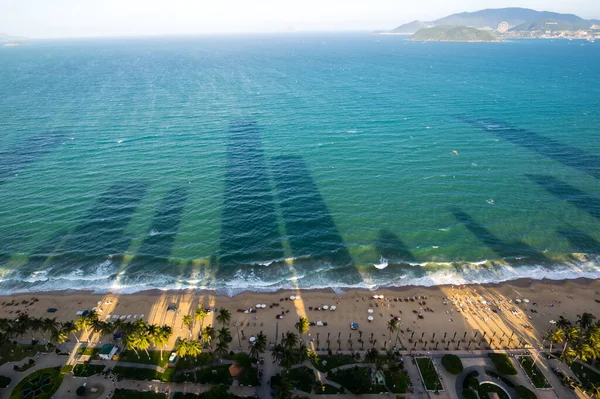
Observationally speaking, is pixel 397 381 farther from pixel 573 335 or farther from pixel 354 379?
pixel 573 335

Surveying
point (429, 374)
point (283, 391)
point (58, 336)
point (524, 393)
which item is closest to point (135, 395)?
point (58, 336)

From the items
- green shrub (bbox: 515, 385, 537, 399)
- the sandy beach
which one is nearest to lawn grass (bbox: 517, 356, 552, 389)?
green shrub (bbox: 515, 385, 537, 399)

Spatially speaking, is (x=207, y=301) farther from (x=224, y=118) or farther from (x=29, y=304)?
(x=224, y=118)

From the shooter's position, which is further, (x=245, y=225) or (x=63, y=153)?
(x=63, y=153)

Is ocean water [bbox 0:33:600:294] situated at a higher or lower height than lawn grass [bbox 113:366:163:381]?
higher

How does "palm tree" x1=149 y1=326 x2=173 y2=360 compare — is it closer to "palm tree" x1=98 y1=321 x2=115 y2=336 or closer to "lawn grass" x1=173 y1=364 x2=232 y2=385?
"lawn grass" x1=173 y1=364 x2=232 y2=385

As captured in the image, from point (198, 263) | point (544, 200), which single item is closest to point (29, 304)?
point (198, 263)

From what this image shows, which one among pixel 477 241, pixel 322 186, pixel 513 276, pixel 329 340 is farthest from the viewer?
pixel 322 186

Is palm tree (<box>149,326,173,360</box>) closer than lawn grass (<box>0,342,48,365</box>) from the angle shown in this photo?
Yes
